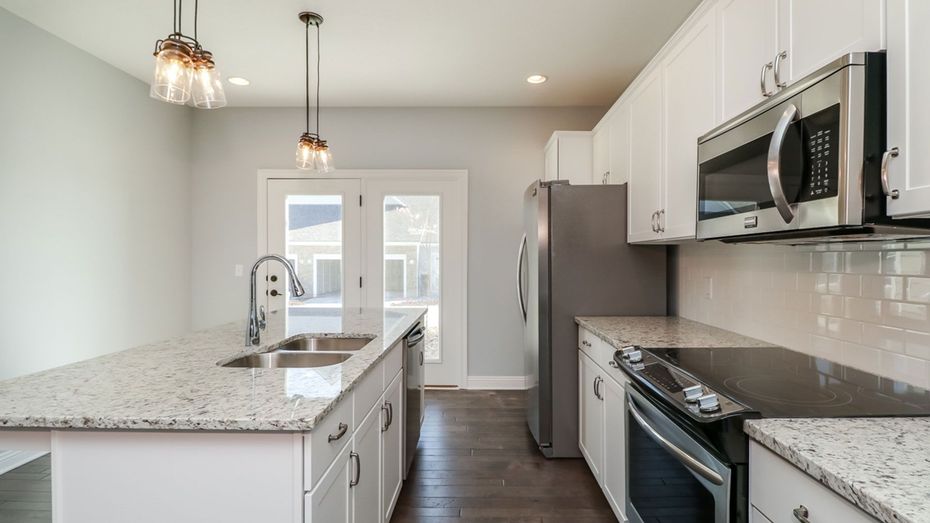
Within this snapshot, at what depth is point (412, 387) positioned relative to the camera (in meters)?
2.39

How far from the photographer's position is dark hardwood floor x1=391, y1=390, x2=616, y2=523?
209 centimetres

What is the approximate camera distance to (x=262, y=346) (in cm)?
181

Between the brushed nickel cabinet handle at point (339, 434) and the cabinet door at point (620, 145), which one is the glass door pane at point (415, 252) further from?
the brushed nickel cabinet handle at point (339, 434)

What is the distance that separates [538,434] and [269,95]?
351 cm

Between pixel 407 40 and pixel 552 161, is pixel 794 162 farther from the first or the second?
pixel 552 161

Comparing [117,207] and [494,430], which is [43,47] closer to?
[117,207]

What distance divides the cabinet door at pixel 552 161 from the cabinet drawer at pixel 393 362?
205cm

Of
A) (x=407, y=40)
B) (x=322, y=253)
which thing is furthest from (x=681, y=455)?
(x=322, y=253)

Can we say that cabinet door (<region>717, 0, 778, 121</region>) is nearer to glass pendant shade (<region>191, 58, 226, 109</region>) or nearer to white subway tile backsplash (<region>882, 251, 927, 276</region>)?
white subway tile backsplash (<region>882, 251, 927, 276</region>)

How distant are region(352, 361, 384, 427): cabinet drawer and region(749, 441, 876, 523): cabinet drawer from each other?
1080mm

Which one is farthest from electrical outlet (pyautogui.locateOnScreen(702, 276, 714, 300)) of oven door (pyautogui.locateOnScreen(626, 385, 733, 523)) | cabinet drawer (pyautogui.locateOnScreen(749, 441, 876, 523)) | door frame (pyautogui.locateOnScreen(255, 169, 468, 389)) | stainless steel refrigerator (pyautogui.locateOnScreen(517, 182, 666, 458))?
door frame (pyautogui.locateOnScreen(255, 169, 468, 389))

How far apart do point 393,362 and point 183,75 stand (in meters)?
1.38

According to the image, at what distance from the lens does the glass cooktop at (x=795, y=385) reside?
42.8 inches

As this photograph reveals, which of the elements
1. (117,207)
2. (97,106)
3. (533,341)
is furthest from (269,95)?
(533,341)
